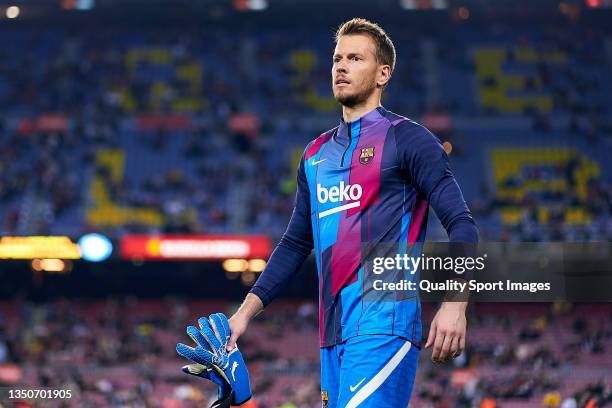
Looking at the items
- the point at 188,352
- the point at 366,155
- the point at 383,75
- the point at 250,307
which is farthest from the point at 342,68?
the point at 188,352

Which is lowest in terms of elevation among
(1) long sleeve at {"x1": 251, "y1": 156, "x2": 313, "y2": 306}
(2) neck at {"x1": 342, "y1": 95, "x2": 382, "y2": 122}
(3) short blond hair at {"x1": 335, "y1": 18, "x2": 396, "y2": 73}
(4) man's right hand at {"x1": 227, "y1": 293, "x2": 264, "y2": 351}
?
(4) man's right hand at {"x1": 227, "y1": 293, "x2": 264, "y2": 351}

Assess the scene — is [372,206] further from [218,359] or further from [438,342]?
[218,359]

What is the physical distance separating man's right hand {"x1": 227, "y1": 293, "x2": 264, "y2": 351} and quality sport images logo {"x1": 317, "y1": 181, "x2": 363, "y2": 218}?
0.56m

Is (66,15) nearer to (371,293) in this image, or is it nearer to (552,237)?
(552,237)

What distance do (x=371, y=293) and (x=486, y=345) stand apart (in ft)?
73.3

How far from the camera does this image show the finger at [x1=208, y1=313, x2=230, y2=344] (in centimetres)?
433

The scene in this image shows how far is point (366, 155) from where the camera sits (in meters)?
4.39

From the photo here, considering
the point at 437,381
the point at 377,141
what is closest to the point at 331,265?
the point at 377,141

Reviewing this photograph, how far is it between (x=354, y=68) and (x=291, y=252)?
Result: 39.1 inches

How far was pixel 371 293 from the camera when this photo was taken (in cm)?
421

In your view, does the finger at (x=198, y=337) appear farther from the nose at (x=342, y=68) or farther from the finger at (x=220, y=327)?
the nose at (x=342, y=68)

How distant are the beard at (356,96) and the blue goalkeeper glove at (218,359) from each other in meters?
1.16

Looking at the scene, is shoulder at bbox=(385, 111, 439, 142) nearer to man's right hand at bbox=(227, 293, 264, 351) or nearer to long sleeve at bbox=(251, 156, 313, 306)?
long sleeve at bbox=(251, 156, 313, 306)

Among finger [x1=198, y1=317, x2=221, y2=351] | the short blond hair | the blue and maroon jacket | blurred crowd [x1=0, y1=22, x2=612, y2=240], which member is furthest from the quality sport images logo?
blurred crowd [x1=0, y1=22, x2=612, y2=240]
